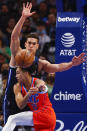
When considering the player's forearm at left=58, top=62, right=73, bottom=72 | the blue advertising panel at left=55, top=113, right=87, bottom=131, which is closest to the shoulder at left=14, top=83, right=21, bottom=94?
the player's forearm at left=58, top=62, right=73, bottom=72

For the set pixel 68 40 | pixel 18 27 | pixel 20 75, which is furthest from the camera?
pixel 68 40

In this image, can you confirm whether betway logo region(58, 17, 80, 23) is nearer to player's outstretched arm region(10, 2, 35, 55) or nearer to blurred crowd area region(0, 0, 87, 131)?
player's outstretched arm region(10, 2, 35, 55)

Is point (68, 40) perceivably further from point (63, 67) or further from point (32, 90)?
point (32, 90)

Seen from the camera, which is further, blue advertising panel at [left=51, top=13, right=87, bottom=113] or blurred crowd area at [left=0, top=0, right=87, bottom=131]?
blurred crowd area at [left=0, top=0, right=87, bottom=131]

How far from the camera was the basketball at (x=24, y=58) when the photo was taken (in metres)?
5.27

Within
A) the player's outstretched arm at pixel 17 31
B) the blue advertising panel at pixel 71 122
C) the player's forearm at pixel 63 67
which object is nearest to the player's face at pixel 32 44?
the player's outstretched arm at pixel 17 31

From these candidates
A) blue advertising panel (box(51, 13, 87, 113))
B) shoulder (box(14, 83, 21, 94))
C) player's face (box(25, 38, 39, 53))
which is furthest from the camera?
blue advertising panel (box(51, 13, 87, 113))

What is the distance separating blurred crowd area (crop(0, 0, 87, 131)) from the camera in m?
8.33

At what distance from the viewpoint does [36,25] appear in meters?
9.51

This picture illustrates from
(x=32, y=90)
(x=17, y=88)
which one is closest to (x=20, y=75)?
(x=17, y=88)

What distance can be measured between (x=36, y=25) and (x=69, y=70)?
3.66 metres

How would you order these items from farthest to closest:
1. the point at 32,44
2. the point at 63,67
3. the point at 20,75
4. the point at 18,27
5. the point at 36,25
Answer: the point at 36,25 → the point at 32,44 → the point at 63,67 → the point at 18,27 → the point at 20,75

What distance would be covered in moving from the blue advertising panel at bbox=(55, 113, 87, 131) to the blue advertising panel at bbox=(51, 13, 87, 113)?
2.8 inches

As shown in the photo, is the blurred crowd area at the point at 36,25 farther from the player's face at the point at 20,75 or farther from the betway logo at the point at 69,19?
the player's face at the point at 20,75
